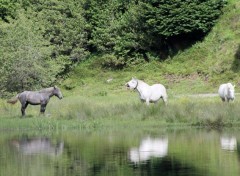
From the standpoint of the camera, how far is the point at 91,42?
6272cm

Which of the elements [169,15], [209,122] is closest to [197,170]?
[209,122]

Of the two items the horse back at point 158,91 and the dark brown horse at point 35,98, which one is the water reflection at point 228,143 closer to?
the horse back at point 158,91

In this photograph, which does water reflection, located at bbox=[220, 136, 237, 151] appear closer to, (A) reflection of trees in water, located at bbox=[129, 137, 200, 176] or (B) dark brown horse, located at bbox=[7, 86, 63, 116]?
(A) reflection of trees in water, located at bbox=[129, 137, 200, 176]

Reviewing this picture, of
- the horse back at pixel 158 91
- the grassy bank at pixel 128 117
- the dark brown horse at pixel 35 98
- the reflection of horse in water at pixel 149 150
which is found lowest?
the reflection of horse in water at pixel 149 150

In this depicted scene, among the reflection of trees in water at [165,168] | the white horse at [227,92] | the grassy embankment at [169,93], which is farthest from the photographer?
the white horse at [227,92]

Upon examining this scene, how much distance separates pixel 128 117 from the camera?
3428 cm

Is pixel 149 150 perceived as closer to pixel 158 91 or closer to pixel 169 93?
pixel 158 91

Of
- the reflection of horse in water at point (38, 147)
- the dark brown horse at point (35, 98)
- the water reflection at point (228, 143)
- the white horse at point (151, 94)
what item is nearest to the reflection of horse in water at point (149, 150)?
the water reflection at point (228, 143)

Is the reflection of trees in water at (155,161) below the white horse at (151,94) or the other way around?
below

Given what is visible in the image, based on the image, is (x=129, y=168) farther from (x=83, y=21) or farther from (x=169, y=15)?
(x=83, y=21)

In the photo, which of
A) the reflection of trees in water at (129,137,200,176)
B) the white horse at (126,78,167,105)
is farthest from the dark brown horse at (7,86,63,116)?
the reflection of trees in water at (129,137,200,176)

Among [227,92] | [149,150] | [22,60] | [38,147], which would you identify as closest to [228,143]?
[149,150]

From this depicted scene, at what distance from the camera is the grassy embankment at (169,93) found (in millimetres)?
33344

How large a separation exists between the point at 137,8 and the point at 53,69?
12465 millimetres
